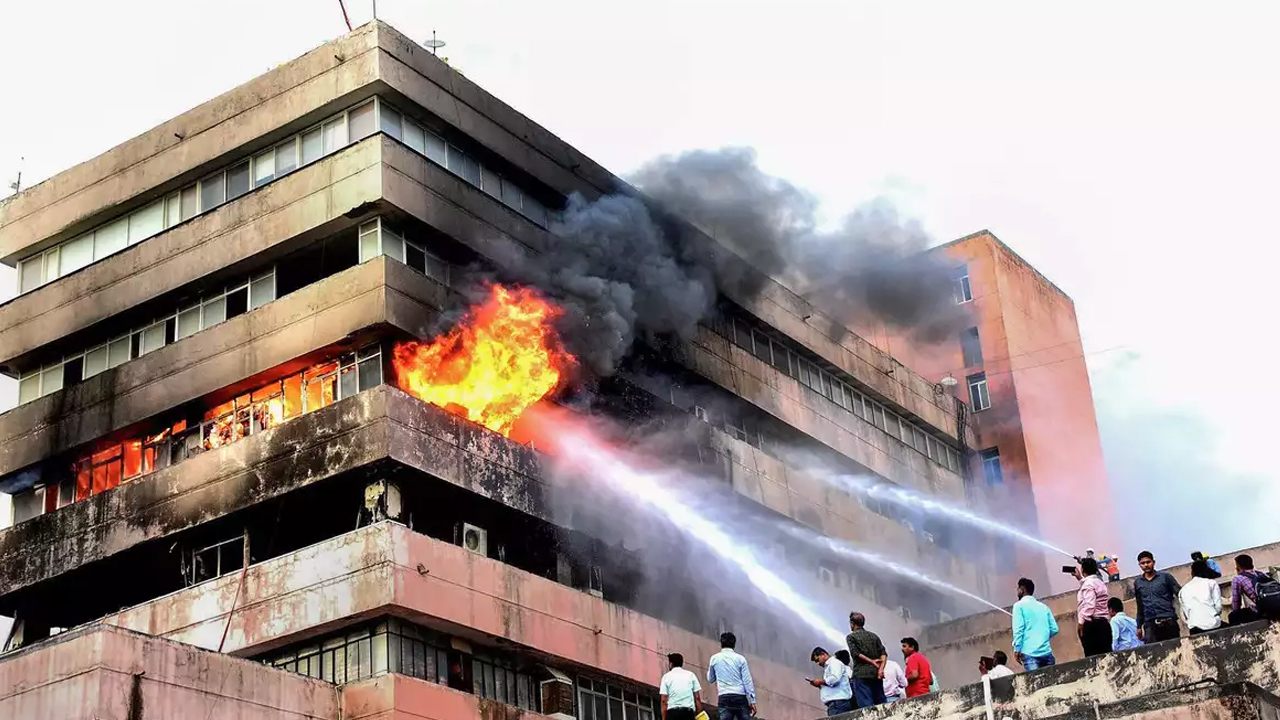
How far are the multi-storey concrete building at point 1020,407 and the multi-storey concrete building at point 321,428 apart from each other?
15752 millimetres

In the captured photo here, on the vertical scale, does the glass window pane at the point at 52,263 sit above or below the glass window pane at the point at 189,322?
above

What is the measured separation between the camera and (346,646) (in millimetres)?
37594

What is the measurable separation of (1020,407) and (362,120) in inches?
1214

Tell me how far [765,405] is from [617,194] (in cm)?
852

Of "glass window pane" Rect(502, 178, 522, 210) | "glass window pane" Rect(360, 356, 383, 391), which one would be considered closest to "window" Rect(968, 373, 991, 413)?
"glass window pane" Rect(502, 178, 522, 210)

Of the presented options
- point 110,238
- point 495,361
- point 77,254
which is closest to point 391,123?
point 495,361

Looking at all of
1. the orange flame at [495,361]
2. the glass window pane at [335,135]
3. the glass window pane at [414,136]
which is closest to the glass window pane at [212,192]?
the glass window pane at [335,135]

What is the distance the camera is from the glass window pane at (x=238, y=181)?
147 ft

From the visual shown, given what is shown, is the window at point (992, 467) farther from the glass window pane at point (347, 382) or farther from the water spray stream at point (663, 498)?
the glass window pane at point (347, 382)

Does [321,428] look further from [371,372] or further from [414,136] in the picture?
[414,136]

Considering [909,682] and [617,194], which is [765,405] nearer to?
[617,194]

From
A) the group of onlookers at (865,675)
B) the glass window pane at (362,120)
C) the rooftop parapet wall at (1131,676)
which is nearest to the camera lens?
the rooftop parapet wall at (1131,676)

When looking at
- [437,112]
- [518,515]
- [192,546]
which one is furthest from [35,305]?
[518,515]

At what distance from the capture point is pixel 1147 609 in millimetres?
21125
